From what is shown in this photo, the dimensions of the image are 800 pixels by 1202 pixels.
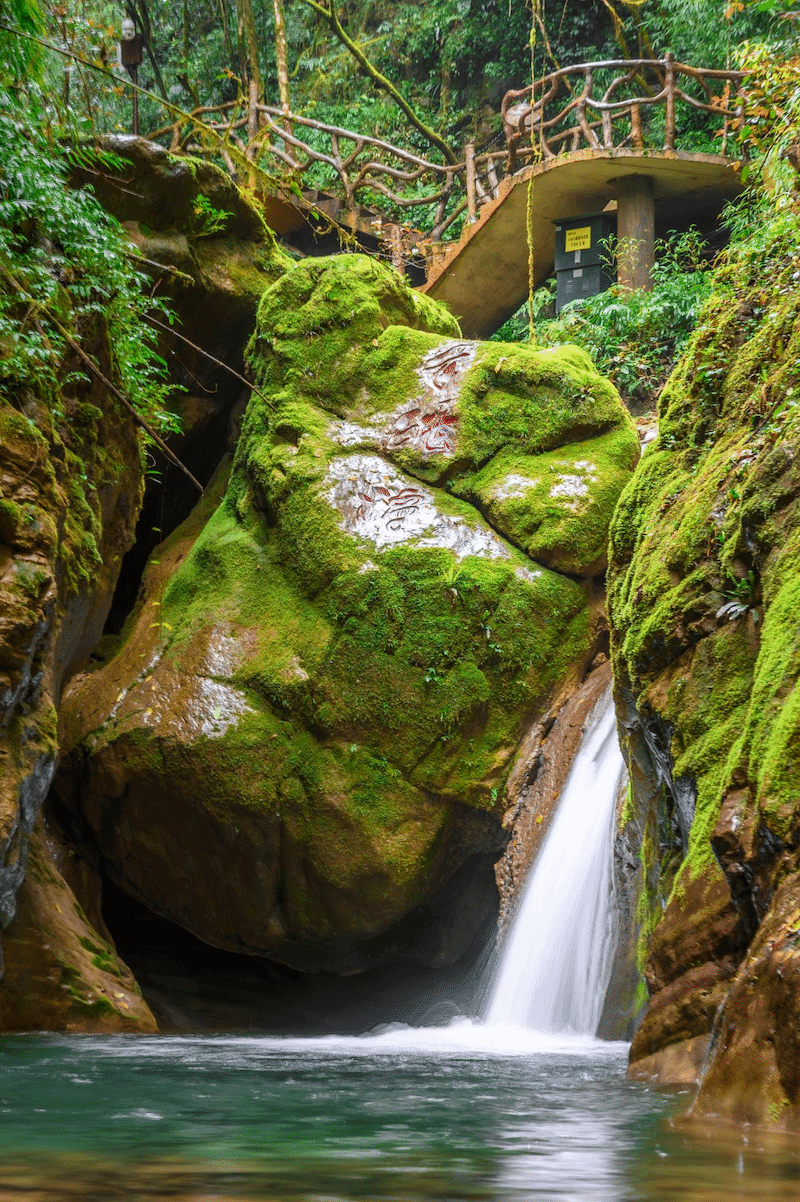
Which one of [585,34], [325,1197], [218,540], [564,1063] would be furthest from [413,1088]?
[585,34]

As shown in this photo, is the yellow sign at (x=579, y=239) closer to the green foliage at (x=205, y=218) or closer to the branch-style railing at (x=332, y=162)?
the branch-style railing at (x=332, y=162)

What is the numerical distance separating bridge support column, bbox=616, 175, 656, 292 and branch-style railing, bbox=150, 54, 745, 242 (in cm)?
57

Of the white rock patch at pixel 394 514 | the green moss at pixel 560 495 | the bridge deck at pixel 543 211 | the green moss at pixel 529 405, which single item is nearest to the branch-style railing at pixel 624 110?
the bridge deck at pixel 543 211

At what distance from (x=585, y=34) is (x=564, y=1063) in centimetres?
2037

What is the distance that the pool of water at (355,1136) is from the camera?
2.34 meters

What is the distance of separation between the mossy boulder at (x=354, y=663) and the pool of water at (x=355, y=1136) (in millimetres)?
3356

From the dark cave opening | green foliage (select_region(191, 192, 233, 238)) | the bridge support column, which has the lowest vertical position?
the dark cave opening

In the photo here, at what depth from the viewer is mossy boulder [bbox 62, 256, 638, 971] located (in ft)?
29.2

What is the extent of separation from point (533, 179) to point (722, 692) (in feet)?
39.1

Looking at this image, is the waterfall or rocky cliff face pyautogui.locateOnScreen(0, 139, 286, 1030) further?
the waterfall

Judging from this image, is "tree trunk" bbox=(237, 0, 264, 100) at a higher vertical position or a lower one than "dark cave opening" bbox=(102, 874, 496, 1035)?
higher

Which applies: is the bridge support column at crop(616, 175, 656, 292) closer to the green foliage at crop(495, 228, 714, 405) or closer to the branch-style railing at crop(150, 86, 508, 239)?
the green foliage at crop(495, 228, 714, 405)

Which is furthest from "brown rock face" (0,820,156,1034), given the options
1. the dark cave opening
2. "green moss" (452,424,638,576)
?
"green moss" (452,424,638,576)

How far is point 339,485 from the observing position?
31.6 feet
